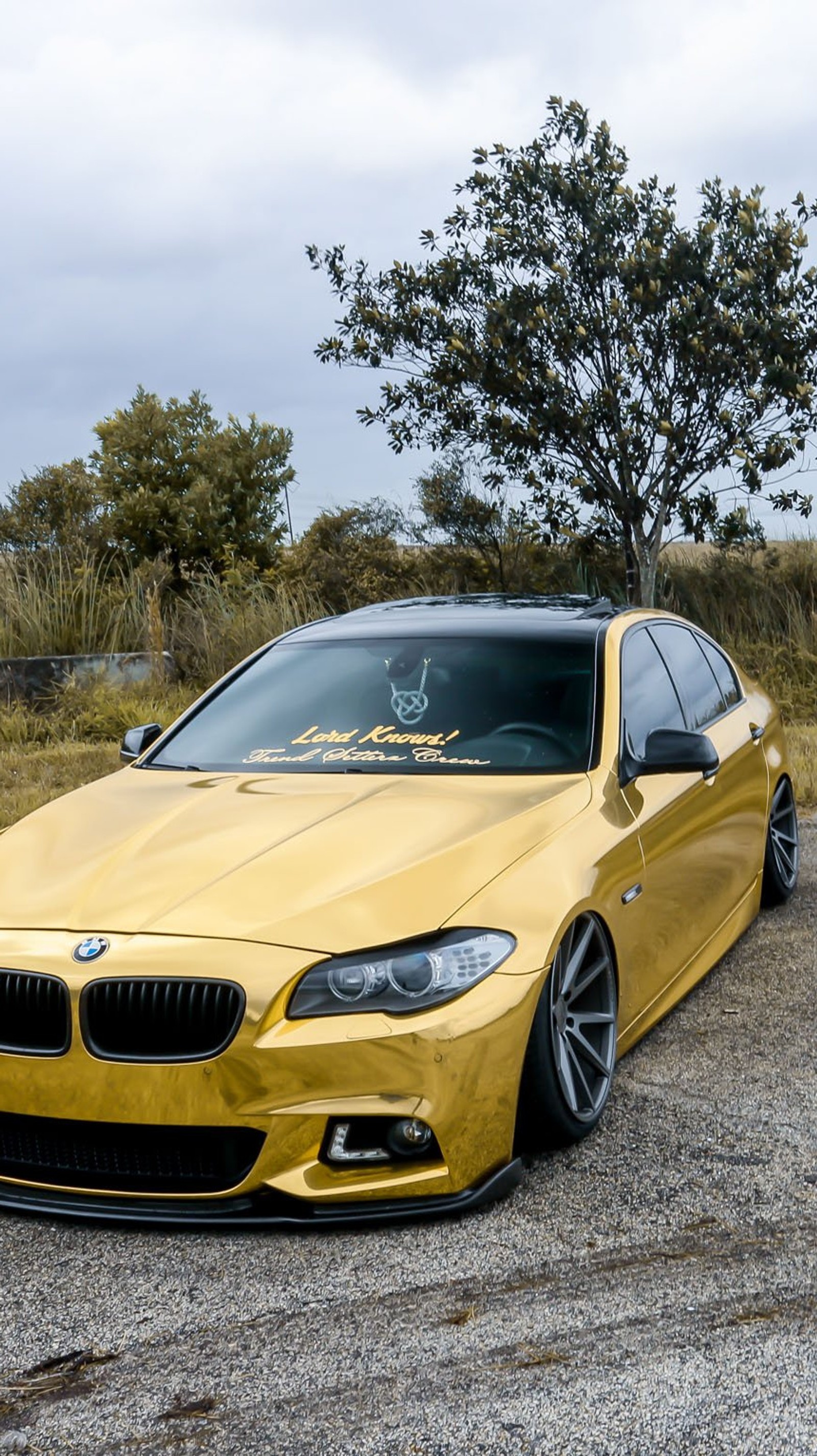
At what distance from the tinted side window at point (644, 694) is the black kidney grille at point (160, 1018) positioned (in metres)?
1.95

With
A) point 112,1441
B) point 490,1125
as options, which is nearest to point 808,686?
point 490,1125

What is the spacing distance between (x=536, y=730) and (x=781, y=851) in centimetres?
219

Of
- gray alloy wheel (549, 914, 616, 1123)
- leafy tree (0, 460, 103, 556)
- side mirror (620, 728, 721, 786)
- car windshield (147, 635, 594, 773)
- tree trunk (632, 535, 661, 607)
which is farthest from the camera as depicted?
leafy tree (0, 460, 103, 556)

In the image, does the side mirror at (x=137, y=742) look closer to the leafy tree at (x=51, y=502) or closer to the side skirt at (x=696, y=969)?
the side skirt at (x=696, y=969)

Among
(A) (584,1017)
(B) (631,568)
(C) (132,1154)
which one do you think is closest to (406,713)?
(A) (584,1017)

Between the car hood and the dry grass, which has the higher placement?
the car hood

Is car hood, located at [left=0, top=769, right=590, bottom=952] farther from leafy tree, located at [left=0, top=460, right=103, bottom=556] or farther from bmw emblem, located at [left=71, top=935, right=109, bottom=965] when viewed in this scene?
leafy tree, located at [left=0, top=460, right=103, bottom=556]

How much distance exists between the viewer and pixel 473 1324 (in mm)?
2986

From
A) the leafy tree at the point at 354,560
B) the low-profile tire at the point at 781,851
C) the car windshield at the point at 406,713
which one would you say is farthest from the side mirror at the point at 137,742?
the leafy tree at the point at 354,560

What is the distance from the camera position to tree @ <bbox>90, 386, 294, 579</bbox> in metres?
18.8

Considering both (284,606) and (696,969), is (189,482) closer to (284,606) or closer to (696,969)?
(284,606)

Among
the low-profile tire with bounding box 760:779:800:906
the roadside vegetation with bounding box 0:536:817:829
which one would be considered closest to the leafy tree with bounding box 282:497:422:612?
the roadside vegetation with bounding box 0:536:817:829

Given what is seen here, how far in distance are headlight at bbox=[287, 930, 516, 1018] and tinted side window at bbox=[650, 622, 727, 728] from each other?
2.34 metres

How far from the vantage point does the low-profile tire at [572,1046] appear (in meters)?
3.61
